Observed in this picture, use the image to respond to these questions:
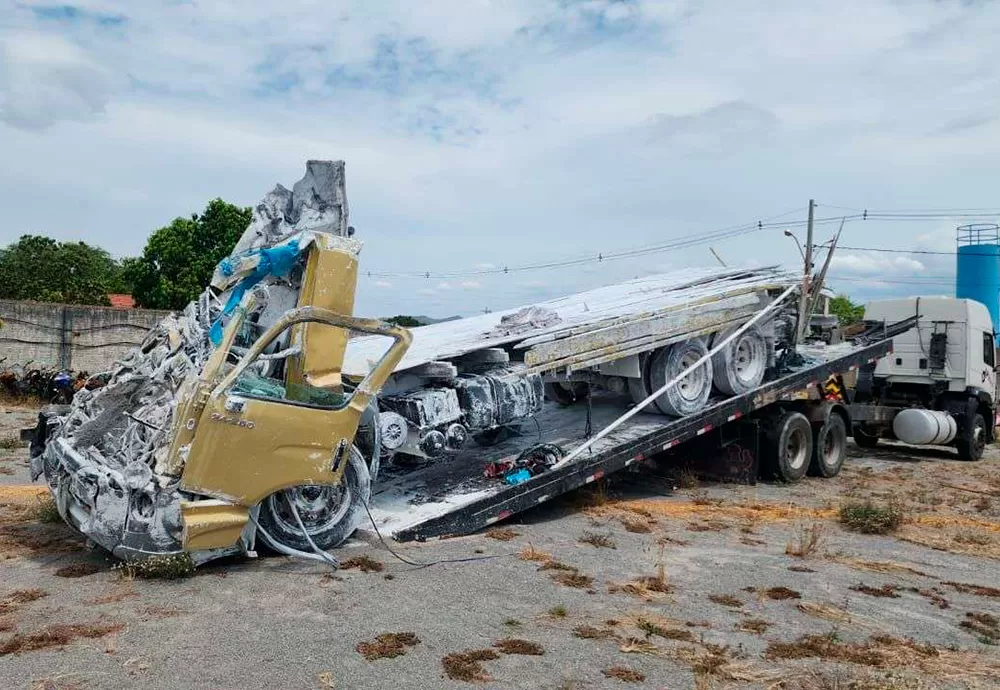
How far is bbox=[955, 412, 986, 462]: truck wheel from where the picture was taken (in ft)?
50.5

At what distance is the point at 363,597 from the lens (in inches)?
229

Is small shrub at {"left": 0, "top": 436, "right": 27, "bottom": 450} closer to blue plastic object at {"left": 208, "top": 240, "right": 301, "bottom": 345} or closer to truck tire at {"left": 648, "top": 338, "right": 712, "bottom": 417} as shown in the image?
blue plastic object at {"left": 208, "top": 240, "right": 301, "bottom": 345}

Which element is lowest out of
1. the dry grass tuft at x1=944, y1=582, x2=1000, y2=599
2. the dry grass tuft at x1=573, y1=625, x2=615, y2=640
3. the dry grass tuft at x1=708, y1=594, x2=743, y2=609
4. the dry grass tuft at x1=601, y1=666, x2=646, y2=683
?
the dry grass tuft at x1=944, y1=582, x2=1000, y2=599

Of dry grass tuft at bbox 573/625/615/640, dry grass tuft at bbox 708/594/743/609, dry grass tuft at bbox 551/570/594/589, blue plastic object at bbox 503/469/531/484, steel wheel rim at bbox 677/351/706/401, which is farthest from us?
steel wheel rim at bbox 677/351/706/401

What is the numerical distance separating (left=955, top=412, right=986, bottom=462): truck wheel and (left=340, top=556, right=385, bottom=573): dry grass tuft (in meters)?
12.7

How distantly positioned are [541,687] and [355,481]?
295 cm

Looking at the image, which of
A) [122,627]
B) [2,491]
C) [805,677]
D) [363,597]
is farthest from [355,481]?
[2,491]

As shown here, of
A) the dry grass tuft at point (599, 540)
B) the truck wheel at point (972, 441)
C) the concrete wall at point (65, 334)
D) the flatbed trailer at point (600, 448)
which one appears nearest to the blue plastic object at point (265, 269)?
the flatbed trailer at point (600, 448)

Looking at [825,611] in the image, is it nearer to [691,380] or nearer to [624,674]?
[624,674]

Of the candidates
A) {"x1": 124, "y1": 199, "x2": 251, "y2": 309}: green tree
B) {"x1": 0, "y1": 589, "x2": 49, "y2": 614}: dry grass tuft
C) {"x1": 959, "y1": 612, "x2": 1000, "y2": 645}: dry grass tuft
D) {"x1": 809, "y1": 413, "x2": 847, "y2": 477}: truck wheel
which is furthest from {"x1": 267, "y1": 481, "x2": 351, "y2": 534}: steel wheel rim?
{"x1": 124, "y1": 199, "x2": 251, "y2": 309}: green tree

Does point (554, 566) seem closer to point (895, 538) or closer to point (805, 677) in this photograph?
point (805, 677)

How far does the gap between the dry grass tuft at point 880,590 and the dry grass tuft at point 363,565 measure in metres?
3.58

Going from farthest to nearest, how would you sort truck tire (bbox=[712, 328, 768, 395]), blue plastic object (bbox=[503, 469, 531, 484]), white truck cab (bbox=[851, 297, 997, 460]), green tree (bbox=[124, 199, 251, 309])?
green tree (bbox=[124, 199, 251, 309]) < white truck cab (bbox=[851, 297, 997, 460]) < truck tire (bbox=[712, 328, 768, 395]) < blue plastic object (bbox=[503, 469, 531, 484])

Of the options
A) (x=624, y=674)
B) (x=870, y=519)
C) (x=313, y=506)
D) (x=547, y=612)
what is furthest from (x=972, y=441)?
(x=624, y=674)
